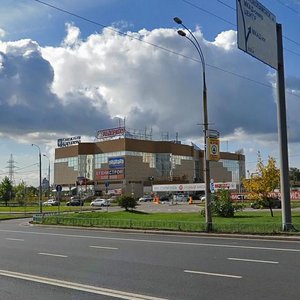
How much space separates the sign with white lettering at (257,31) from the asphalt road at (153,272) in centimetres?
826

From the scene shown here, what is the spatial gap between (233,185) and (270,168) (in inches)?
1955

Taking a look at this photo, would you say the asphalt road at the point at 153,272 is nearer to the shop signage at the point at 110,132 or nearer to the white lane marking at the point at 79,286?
the white lane marking at the point at 79,286

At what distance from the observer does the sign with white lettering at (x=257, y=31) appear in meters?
19.6

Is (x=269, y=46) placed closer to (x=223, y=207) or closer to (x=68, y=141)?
(x=223, y=207)

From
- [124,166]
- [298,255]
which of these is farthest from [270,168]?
[124,166]

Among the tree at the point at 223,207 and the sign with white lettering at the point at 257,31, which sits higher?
the sign with white lettering at the point at 257,31

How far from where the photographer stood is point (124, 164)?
12138 cm

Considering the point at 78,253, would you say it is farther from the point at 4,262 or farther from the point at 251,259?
the point at 251,259

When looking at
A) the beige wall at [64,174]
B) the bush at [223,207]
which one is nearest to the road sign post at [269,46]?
the bush at [223,207]

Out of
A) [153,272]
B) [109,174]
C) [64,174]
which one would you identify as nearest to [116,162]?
[109,174]

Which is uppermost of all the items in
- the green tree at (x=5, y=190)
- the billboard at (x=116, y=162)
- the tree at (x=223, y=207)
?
the billboard at (x=116, y=162)

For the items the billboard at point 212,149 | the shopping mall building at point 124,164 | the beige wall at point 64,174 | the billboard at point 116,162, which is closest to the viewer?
Answer: the billboard at point 212,149

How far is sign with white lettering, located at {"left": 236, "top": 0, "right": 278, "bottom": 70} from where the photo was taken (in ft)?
64.2

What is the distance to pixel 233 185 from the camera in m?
86.5
